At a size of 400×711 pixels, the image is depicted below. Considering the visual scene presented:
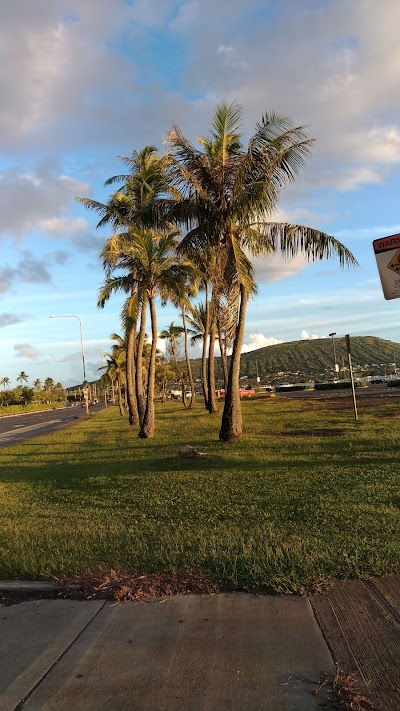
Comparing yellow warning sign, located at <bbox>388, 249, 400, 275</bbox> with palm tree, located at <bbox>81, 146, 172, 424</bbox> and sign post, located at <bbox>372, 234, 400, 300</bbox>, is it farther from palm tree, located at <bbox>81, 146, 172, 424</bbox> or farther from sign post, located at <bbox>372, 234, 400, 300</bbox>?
palm tree, located at <bbox>81, 146, 172, 424</bbox>

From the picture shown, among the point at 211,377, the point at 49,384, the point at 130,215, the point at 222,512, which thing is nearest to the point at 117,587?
the point at 222,512

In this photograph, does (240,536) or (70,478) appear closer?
(240,536)

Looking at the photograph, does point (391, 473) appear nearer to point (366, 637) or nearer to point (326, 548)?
point (326, 548)

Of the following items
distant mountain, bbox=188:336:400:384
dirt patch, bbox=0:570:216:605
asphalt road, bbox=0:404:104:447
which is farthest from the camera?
distant mountain, bbox=188:336:400:384

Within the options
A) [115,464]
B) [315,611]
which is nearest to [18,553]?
[315,611]

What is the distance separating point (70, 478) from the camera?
35.8 ft

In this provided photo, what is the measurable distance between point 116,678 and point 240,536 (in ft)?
8.92

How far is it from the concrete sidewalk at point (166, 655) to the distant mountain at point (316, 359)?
442 ft

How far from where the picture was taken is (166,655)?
3.16 m

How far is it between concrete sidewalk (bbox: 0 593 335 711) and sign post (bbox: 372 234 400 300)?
8.40 feet

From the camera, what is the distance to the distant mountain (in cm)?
14962

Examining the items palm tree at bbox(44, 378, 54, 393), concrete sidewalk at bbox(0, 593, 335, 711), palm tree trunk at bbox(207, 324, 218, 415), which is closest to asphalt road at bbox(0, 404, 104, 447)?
palm tree trunk at bbox(207, 324, 218, 415)

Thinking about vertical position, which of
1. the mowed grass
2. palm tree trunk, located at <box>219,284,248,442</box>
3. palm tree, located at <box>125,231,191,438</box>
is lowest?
the mowed grass

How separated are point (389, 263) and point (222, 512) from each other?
398 centimetres
